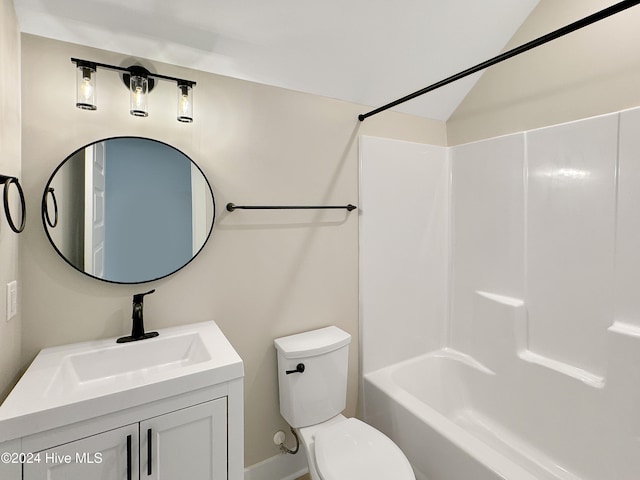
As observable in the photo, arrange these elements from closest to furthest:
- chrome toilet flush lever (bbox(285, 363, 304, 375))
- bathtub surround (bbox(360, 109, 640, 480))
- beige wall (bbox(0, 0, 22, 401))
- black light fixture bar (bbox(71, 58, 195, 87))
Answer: beige wall (bbox(0, 0, 22, 401))
black light fixture bar (bbox(71, 58, 195, 87))
bathtub surround (bbox(360, 109, 640, 480))
chrome toilet flush lever (bbox(285, 363, 304, 375))

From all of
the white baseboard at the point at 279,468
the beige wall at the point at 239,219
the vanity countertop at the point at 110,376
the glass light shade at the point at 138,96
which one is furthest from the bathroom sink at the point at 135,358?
the glass light shade at the point at 138,96

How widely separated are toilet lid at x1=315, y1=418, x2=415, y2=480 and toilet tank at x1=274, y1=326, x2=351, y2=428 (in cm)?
16

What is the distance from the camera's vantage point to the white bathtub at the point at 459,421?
1493 millimetres

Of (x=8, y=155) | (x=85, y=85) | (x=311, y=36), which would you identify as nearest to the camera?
(x=8, y=155)

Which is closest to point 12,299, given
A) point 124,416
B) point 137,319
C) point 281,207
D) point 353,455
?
point 137,319

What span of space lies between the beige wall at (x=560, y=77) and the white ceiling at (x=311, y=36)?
0.52 feet

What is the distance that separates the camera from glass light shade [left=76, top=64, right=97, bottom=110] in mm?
1295

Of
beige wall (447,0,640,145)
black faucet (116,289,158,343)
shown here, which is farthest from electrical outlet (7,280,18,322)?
beige wall (447,0,640,145)

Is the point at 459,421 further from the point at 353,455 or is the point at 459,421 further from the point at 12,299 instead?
the point at 12,299

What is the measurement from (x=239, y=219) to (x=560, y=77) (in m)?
2.03

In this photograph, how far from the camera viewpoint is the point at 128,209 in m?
1.49

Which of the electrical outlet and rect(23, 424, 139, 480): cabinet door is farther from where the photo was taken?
the electrical outlet

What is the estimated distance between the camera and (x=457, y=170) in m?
2.44

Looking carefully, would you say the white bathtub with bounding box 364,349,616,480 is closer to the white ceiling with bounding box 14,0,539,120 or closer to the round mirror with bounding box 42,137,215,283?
the round mirror with bounding box 42,137,215,283
